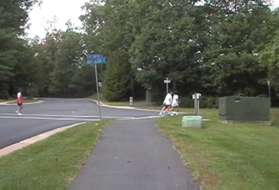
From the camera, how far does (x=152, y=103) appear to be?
2638 inches

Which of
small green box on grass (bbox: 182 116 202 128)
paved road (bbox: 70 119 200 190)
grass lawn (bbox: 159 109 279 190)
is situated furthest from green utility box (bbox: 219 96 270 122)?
paved road (bbox: 70 119 200 190)

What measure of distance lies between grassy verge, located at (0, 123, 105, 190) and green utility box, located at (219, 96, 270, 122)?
14.4 meters

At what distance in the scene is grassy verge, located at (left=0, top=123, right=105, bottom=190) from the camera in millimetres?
9648

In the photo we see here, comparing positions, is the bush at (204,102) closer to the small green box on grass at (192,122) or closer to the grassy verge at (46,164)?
the small green box on grass at (192,122)

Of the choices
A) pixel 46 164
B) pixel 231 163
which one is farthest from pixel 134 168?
pixel 231 163

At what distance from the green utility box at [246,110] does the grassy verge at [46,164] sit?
14.4 metres

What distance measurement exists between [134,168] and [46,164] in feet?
5.61

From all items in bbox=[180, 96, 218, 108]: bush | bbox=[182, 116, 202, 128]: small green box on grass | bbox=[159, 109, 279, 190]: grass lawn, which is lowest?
bbox=[159, 109, 279, 190]: grass lawn

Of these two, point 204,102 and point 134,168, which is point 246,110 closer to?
point 134,168

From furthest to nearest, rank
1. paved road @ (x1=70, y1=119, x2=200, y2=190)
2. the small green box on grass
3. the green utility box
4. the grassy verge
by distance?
1. the green utility box
2. the small green box on grass
3. paved road @ (x1=70, y1=119, x2=200, y2=190)
4. the grassy verge

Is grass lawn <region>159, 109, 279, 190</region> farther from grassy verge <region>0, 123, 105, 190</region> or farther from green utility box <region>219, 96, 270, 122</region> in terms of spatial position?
green utility box <region>219, 96, 270, 122</region>

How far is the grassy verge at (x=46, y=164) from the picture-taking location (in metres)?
9.65

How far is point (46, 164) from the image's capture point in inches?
469

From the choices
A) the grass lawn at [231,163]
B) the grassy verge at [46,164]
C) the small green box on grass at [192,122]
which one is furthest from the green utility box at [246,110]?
the grassy verge at [46,164]
